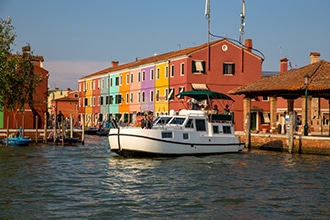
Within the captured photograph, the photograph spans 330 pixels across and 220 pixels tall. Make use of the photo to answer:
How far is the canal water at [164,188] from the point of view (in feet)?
51.4

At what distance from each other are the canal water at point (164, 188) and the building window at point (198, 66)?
25072 mm

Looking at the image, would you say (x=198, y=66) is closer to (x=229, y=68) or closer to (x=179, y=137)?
(x=229, y=68)

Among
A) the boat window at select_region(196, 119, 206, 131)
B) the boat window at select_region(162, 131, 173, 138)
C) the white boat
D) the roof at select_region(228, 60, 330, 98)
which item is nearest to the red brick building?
the roof at select_region(228, 60, 330, 98)

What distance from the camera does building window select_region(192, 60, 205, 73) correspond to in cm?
5506

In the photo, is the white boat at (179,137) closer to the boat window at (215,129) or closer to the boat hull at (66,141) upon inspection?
the boat window at (215,129)

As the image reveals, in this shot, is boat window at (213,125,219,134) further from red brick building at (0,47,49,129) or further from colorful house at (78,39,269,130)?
red brick building at (0,47,49,129)

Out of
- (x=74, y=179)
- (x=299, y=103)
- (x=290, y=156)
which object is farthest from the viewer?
(x=299, y=103)

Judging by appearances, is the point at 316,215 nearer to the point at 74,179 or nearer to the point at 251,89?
the point at 74,179

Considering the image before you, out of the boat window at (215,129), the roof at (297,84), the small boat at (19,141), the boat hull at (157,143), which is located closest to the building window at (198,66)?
the roof at (297,84)

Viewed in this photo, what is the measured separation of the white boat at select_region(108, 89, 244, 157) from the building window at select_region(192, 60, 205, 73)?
22.0m

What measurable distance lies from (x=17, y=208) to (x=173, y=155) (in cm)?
1457

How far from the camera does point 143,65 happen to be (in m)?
65.2

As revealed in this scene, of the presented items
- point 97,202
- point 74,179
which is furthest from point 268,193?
point 74,179

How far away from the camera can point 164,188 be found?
64.4 ft
